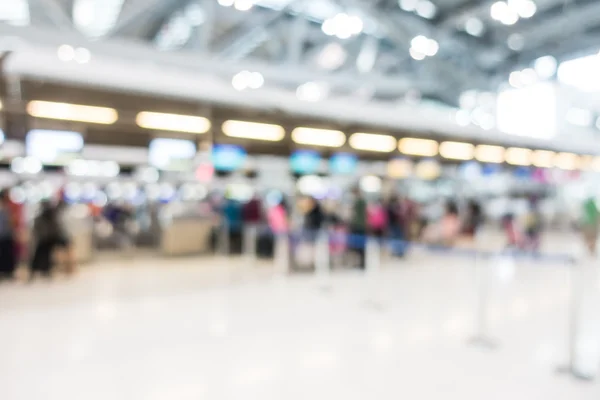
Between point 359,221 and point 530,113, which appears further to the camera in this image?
point 530,113

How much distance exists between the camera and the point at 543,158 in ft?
44.6

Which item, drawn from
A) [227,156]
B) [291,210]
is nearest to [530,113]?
[291,210]

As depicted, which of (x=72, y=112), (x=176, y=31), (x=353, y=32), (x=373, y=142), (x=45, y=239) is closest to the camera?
(x=72, y=112)

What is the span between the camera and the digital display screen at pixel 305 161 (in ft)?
29.4

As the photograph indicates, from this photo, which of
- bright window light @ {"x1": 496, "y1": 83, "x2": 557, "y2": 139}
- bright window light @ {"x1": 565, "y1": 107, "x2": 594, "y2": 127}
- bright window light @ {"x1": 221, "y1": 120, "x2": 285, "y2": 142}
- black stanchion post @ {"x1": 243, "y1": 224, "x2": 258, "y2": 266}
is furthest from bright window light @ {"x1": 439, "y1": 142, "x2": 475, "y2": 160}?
black stanchion post @ {"x1": 243, "y1": 224, "x2": 258, "y2": 266}

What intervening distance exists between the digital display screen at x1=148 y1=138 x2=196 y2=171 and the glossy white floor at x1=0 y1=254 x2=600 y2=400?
7.07 ft

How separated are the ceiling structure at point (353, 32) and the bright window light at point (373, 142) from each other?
2512 millimetres

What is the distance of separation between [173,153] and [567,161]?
13615 millimetres

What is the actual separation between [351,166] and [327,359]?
6566mm

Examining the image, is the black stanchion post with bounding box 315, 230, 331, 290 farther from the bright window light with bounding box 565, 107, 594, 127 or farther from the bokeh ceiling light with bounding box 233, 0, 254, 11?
the bright window light with bounding box 565, 107, 594, 127

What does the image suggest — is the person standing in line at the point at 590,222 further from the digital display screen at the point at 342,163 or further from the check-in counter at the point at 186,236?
the check-in counter at the point at 186,236

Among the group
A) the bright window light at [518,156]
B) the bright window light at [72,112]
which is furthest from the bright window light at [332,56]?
the bright window light at [72,112]

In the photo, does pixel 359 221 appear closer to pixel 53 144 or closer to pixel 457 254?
pixel 457 254

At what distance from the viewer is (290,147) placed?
348 inches
